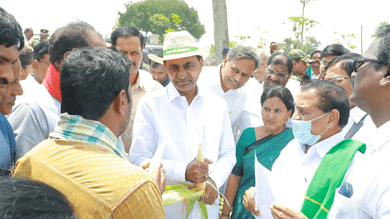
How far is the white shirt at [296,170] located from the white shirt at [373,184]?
18.5 inches

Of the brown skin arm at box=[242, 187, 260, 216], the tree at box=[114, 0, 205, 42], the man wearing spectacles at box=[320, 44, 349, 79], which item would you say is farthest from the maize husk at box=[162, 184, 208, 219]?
the tree at box=[114, 0, 205, 42]

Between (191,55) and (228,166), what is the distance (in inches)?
38.8

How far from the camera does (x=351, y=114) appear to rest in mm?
3463

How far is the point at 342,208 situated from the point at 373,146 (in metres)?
0.36

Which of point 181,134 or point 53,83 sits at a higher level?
point 53,83

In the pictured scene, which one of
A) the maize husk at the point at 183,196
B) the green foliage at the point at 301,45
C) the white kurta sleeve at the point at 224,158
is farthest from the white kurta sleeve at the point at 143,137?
the green foliage at the point at 301,45

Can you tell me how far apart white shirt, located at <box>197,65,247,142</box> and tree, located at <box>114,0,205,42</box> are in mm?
68768

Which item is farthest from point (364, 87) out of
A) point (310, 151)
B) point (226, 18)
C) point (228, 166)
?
point (226, 18)

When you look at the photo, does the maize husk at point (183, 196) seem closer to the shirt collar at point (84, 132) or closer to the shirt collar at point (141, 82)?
the shirt collar at point (84, 132)

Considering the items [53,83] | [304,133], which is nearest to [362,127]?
[304,133]

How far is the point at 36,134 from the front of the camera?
6.62ft

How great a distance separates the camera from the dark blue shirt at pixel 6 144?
67.3 inches

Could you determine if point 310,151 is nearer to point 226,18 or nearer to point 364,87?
point 364,87

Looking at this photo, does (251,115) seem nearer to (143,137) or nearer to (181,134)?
(181,134)
